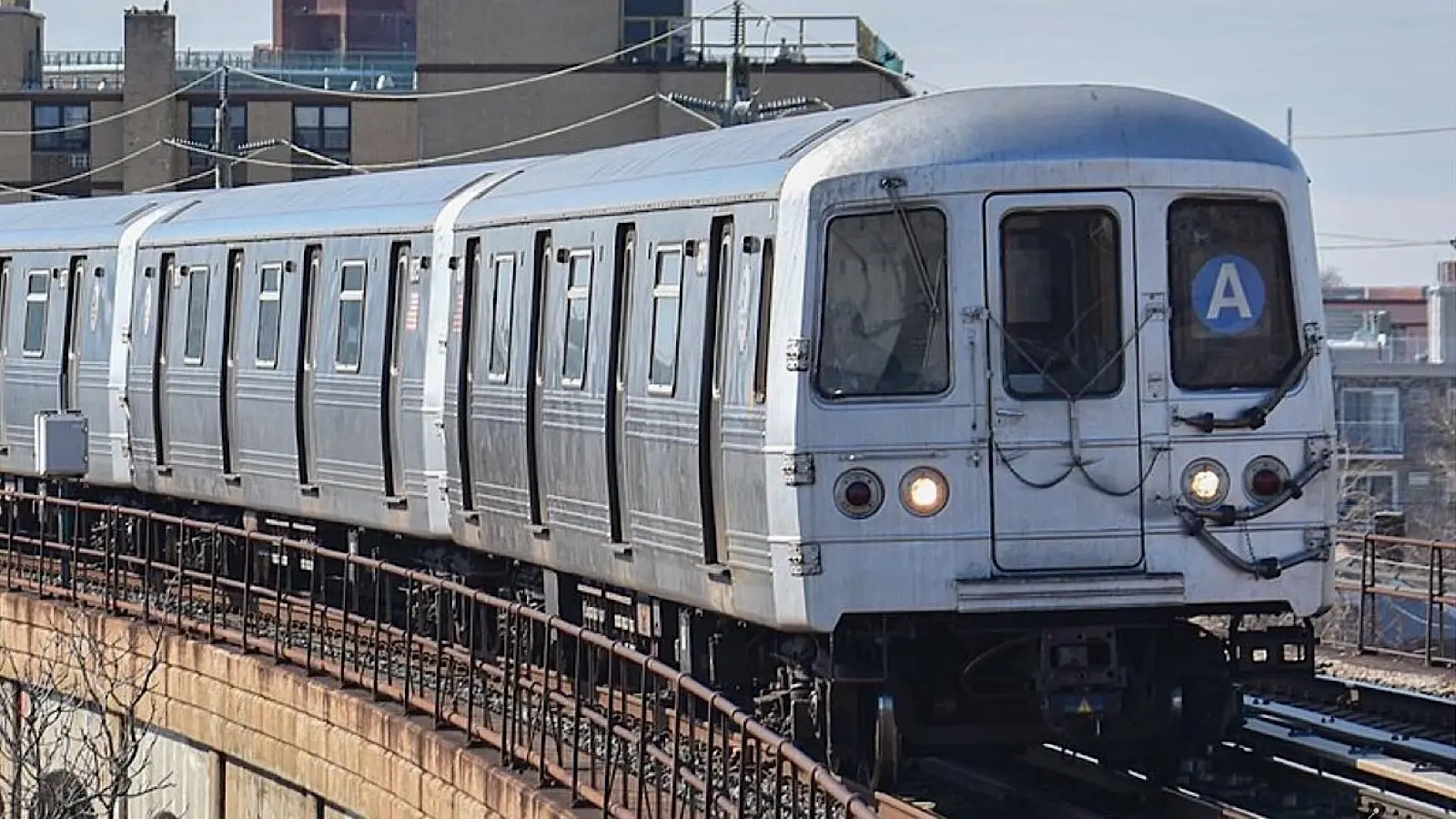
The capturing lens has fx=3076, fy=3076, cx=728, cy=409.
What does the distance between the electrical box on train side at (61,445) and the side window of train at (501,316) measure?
29.0 ft

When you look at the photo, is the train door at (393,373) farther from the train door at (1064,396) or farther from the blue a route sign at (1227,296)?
the blue a route sign at (1227,296)

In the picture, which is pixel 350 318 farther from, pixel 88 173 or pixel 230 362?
Result: pixel 88 173

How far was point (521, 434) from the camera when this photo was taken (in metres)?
18.0

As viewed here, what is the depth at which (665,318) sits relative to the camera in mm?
15477

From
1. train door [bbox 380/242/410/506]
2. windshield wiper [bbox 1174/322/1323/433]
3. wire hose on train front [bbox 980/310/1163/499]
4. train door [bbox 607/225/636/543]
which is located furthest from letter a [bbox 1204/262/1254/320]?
train door [bbox 380/242/410/506]

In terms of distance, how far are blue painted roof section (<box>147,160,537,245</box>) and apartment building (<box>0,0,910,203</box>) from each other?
1545 inches

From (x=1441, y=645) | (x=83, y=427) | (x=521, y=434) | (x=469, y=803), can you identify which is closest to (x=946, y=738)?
(x=469, y=803)

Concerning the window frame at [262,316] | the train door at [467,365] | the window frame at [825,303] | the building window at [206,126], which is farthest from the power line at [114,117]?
the window frame at [825,303]

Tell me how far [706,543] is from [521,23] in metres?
57.6

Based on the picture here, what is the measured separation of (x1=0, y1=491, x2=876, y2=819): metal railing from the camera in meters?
12.4

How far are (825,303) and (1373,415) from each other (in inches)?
2516

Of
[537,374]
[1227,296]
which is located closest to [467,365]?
[537,374]

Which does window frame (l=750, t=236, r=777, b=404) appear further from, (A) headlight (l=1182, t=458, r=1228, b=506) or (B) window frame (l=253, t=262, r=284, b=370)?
(B) window frame (l=253, t=262, r=284, b=370)

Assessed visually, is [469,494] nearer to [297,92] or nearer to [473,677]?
[473,677]
